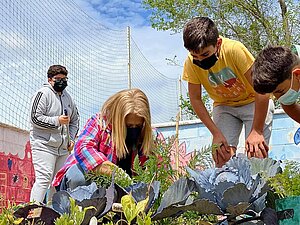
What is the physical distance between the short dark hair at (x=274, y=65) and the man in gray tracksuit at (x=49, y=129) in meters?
2.15

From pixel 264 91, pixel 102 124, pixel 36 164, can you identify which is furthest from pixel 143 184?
pixel 36 164

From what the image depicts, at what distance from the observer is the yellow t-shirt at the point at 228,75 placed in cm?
213

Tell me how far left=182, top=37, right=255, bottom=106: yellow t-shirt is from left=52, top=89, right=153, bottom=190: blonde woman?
349 mm

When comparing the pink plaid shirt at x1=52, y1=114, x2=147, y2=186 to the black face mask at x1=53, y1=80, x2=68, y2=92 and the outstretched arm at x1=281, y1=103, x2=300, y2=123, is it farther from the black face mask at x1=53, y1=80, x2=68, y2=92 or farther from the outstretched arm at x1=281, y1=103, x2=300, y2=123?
the black face mask at x1=53, y1=80, x2=68, y2=92

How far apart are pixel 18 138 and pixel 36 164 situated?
6.77 ft

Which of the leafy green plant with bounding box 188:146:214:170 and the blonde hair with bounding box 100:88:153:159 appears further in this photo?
the blonde hair with bounding box 100:88:153:159

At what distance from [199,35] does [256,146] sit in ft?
1.63

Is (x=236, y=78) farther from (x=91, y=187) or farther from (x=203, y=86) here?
(x=91, y=187)

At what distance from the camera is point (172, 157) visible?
865 mm

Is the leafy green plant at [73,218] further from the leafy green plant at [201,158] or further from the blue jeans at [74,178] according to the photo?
the blue jeans at [74,178]

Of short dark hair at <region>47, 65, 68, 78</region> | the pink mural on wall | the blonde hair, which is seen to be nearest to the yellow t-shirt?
the blonde hair

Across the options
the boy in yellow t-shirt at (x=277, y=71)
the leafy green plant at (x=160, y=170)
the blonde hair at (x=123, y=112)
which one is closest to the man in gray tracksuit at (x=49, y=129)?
the blonde hair at (x=123, y=112)

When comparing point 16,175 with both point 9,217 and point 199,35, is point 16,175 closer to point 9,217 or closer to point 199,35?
point 199,35

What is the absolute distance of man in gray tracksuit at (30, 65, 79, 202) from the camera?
3326mm
